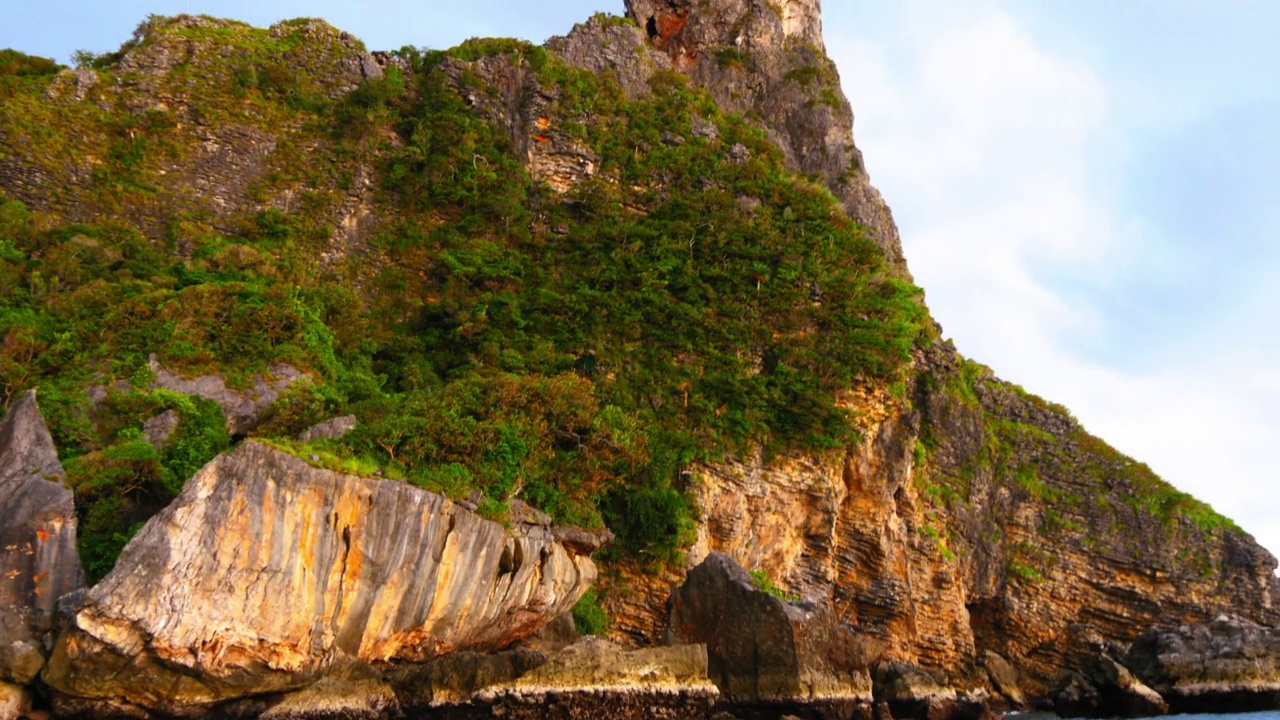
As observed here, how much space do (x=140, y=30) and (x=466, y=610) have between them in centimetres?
2045


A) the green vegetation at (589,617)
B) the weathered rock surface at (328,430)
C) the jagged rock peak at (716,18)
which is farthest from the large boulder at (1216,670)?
the jagged rock peak at (716,18)

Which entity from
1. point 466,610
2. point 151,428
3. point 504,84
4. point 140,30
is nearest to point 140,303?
point 151,428

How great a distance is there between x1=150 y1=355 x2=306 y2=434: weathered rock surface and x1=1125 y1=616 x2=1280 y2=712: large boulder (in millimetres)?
24644

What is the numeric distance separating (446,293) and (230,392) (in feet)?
25.6

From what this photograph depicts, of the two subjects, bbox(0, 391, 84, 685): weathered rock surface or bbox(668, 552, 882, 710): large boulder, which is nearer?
bbox(0, 391, 84, 685): weathered rock surface

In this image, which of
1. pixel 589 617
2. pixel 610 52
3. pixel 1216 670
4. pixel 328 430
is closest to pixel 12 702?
pixel 328 430

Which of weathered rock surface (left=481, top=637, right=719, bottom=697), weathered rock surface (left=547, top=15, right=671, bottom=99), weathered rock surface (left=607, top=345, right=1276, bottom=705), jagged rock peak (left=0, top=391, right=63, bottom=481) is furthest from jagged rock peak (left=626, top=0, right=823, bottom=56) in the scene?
jagged rock peak (left=0, top=391, right=63, bottom=481)

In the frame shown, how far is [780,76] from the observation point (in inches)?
1471

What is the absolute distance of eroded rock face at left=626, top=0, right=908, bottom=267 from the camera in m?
35.0

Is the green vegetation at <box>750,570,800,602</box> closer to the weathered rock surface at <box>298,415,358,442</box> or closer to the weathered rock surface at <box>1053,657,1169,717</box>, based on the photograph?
the weathered rock surface at <box>1053,657,1169,717</box>

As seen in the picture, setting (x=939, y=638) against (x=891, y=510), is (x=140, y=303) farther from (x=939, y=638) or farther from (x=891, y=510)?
(x=939, y=638)

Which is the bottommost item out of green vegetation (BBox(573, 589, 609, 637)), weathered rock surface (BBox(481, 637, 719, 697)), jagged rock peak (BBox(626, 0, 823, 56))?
weathered rock surface (BBox(481, 637, 719, 697))

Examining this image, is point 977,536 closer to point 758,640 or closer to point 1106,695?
point 1106,695

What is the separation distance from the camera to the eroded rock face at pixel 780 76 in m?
35.0
